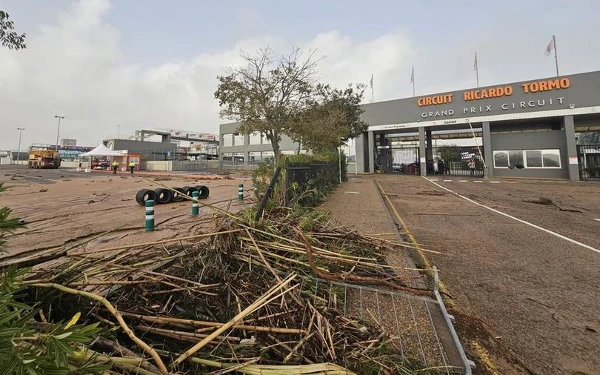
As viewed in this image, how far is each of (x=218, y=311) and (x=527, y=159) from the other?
34016 mm

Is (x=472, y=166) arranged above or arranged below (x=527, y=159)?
below

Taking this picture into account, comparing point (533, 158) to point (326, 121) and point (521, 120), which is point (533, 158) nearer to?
point (521, 120)

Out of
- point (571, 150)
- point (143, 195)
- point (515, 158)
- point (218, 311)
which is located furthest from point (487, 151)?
point (218, 311)

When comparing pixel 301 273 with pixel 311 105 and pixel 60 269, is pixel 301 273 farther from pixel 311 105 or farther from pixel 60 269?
pixel 311 105

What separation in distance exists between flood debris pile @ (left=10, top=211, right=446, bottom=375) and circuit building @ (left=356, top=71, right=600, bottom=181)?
31.2 meters

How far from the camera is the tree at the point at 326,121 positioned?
1842 cm

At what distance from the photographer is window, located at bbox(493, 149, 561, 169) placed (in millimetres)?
26419

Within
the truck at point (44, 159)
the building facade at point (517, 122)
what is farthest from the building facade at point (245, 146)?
the truck at point (44, 159)

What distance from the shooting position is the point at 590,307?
316 centimetres

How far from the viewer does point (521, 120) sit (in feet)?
90.8

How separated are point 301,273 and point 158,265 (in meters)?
1.39

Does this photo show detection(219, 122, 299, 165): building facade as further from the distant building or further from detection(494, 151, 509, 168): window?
detection(494, 151, 509, 168): window

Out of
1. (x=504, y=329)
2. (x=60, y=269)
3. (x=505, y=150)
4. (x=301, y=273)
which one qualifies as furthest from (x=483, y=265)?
(x=505, y=150)

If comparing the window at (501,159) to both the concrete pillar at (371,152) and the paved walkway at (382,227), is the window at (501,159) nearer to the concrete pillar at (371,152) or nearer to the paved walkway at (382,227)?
the concrete pillar at (371,152)
